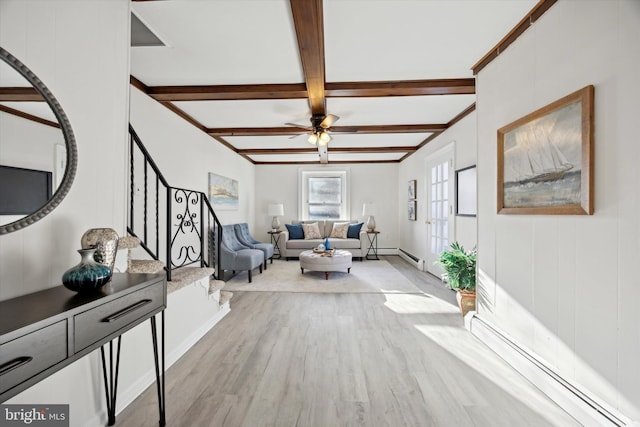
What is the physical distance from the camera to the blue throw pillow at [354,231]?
277 inches

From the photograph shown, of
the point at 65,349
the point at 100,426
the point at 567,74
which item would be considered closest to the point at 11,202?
the point at 65,349

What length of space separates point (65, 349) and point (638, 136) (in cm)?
249

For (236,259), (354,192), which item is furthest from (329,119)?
(354,192)

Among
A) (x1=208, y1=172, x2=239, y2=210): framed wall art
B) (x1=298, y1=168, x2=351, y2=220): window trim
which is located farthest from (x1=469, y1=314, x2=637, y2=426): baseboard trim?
(x1=298, y1=168, x2=351, y2=220): window trim

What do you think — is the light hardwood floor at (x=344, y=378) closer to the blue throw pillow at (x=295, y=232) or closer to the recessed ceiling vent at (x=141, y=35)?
the recessed ceiling vent at (x=141, y=35)

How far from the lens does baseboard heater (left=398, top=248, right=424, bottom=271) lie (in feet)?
18.7

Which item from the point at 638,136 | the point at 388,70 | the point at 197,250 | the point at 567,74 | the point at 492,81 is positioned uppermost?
Answer: the point at 388,70

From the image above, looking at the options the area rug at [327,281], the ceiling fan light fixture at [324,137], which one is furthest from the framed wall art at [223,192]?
the ceiling fan light fixture at [324,137]

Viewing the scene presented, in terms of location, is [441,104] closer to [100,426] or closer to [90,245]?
[90,245]

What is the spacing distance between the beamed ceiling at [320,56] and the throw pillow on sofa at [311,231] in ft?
10.3

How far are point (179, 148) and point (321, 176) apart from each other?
4281 mm

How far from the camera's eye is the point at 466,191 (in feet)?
13.1

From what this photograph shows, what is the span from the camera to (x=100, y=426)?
5.15 ft

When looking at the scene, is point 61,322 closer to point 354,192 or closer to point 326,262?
point 326,262
